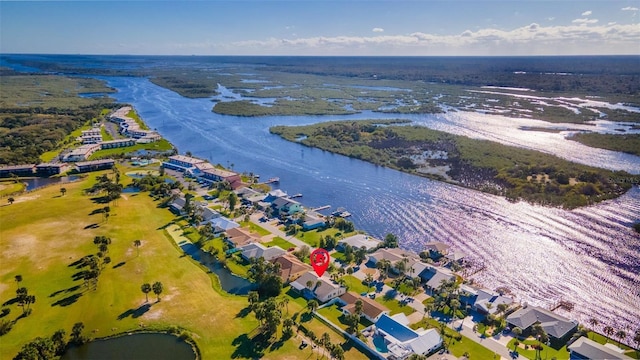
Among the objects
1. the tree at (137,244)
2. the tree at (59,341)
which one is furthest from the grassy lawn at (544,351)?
the tree at (137,244)

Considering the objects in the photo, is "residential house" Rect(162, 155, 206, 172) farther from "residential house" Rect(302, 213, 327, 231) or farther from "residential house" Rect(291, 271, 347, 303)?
"residential house" Rect(291, 271, 347, 303)

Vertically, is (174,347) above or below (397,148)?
below

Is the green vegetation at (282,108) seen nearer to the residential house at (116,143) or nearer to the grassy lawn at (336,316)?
the residential house at (116,143)

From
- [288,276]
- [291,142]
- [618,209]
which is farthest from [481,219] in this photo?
[291,142]

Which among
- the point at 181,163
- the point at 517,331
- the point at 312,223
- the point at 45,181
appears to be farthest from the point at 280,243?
the point at 45,181

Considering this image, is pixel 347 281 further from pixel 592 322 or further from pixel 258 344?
pixel 592 322

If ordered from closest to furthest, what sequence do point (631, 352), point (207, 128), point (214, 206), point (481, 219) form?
point (631, 352) → point (481, 219) → point (214, 206) → point (207, 128)

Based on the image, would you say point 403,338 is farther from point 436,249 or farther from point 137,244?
point 137,244
